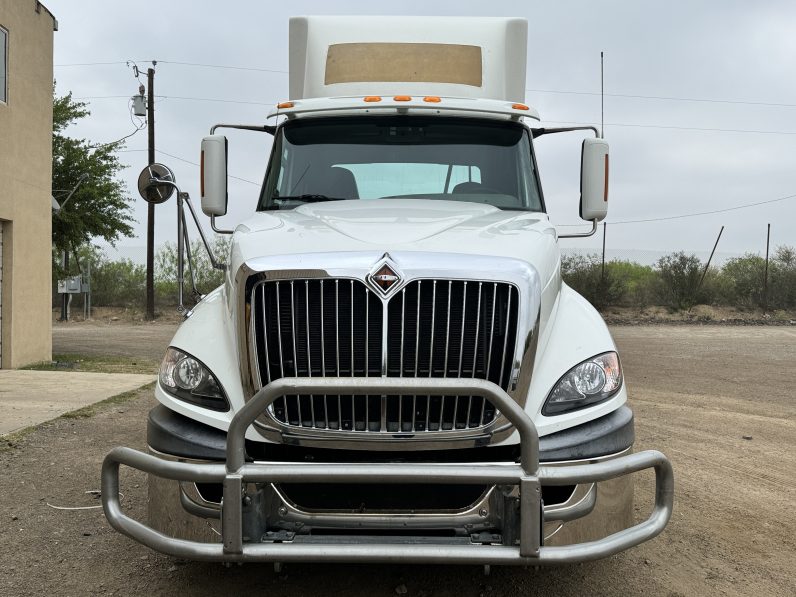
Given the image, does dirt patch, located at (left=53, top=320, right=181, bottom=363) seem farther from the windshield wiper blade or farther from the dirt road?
the windshield wiper blade

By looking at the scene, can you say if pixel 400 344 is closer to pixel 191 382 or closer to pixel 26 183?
pixel 191 382

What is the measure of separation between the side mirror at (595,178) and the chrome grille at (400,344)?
2067 mm

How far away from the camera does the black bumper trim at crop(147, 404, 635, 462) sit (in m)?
3.09

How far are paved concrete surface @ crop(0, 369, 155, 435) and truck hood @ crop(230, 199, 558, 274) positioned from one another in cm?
462

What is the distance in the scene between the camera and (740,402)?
397 inches

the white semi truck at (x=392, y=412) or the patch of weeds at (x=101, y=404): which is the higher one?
the white semi truck at (x=392, y=412)

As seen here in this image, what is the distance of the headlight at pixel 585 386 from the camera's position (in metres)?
3.19

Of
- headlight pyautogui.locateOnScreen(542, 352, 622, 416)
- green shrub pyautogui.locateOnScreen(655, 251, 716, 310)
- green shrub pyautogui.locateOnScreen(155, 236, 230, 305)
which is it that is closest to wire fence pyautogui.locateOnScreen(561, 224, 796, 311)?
green shrub pyautogui.locateOnScreen(655, 251, 716, 310)

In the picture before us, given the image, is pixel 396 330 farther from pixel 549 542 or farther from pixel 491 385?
pixel 549 542

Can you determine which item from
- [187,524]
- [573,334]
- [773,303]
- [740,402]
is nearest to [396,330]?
[573,334]

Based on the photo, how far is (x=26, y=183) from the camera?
13.2m

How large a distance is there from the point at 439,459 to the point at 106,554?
2.17m

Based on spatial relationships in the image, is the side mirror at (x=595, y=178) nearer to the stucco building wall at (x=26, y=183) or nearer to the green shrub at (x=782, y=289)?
the stucco building wall at (x=26, y=183)

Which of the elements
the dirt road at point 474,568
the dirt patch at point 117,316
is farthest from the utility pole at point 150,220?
the dirt road at point 474,568
